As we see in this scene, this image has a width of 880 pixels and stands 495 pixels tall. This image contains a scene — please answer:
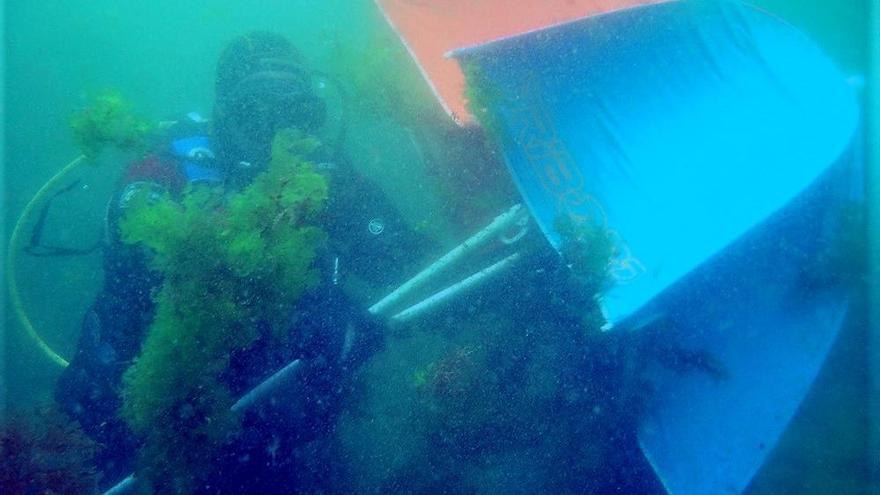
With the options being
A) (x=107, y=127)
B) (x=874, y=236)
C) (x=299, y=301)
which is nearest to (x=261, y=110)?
(x=107, y=127)

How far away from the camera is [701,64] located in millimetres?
4301

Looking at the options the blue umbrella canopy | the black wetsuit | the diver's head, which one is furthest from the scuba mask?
the blue umbrella canopy

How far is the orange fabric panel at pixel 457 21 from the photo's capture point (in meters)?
4.84

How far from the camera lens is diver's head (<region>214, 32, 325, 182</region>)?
380cm

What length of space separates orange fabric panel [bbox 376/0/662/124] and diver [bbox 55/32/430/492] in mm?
1369

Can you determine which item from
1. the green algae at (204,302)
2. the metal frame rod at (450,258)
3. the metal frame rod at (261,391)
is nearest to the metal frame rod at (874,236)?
the metal frame rod at (450,258)

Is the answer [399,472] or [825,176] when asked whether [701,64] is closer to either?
[825,176]

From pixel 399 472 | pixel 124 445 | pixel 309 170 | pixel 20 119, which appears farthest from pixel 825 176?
pixel 20 119

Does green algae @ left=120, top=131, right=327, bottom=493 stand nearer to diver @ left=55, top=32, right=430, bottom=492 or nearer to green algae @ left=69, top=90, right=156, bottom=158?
diver @ left=55, top=32, right=430, bottom=492

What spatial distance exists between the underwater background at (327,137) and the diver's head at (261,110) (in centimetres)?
45

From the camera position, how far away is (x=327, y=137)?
20.3 feet

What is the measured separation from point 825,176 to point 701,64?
159cm

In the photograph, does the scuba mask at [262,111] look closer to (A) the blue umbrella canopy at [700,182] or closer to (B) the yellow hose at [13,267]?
(A) the blue umbrella canopy at [700,182]

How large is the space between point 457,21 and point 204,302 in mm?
4241
